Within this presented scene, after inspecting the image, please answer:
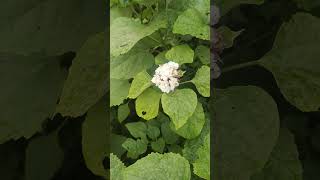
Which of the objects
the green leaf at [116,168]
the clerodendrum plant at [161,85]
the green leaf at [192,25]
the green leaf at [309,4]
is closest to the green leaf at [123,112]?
the clerodendrum plant at [161,85]

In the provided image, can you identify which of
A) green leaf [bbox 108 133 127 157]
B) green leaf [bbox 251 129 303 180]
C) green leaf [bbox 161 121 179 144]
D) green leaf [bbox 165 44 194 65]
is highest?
green leaf [bbox 165 44 194 65]

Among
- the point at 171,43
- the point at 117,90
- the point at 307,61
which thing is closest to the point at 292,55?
the point at 307,61

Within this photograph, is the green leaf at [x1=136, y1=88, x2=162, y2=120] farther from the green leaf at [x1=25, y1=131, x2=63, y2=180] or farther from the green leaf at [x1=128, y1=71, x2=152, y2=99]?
the green leaf at [x1=25, y1=131, x2=63, y2=180]

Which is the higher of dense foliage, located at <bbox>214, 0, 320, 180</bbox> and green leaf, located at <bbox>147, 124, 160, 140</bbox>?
dense foliage, located at <bbox>214, 0, 320, 180</bbox>

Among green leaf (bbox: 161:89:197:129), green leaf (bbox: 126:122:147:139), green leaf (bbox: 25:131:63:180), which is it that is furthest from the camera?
green leaf (bbox: 25:131:63:180)

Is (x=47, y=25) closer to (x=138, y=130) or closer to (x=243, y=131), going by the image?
(x=138, y=130)

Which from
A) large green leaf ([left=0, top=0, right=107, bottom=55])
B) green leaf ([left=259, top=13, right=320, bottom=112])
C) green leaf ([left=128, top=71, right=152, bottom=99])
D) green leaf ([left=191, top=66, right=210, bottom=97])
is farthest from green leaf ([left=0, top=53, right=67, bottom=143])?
green leaf ([left=259, top=13, right=320, bottom=112])
